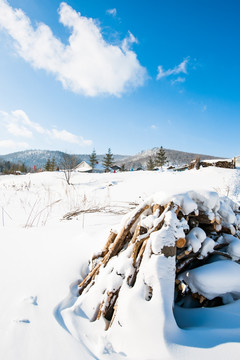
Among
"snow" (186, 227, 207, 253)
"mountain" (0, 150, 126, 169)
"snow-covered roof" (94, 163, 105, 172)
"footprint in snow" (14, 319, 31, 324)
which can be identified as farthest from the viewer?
"mountain" (0, 150, 126, 169)

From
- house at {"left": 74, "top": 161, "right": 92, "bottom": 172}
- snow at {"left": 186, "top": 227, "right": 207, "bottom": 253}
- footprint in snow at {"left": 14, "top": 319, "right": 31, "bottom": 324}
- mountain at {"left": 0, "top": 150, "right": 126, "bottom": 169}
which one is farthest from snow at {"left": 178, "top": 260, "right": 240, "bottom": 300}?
mountain at {"left": 0, "top": 150, "right": 126, "bottom": 169}

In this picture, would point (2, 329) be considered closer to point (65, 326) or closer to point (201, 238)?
point (65, 326)

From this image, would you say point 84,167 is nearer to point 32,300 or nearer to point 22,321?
point 32,300

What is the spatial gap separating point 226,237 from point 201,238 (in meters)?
0.41

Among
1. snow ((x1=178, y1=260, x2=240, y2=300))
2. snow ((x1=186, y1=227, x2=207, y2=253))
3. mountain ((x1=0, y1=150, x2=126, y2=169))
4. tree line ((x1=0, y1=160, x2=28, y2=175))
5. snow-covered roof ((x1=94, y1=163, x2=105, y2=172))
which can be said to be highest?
mountain ((x1=0, y1=150, x2=126, y2=169))

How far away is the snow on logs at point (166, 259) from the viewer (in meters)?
1.12

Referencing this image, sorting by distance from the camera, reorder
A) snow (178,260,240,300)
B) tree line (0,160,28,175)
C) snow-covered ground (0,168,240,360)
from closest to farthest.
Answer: snow-covered ground (0,168,240,360)
snow (178,260,240,300)
tree line (0,160,28,175)

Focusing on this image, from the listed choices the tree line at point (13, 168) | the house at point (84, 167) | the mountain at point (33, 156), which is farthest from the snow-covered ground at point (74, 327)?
the mountain at point (33, 156)

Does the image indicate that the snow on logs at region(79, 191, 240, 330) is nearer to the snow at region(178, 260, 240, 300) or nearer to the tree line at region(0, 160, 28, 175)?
the snow at region(178, 260, 240, 300)

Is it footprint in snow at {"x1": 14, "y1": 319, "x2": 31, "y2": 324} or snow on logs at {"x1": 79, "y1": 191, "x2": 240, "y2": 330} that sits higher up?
snow on logs at {"x1": 79, "y1": 191, "x2": 240, "y2": 330}

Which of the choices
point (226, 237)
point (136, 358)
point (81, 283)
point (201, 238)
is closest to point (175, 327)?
point (136, 358)

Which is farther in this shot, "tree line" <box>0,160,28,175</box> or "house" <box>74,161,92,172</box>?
"tree line" <box>0,160,28,175</box>

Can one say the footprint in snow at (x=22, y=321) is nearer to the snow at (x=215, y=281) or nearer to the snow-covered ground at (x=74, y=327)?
the snow-covered ground at (x=74, y=327)

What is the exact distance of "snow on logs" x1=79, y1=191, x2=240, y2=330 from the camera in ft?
3.68
